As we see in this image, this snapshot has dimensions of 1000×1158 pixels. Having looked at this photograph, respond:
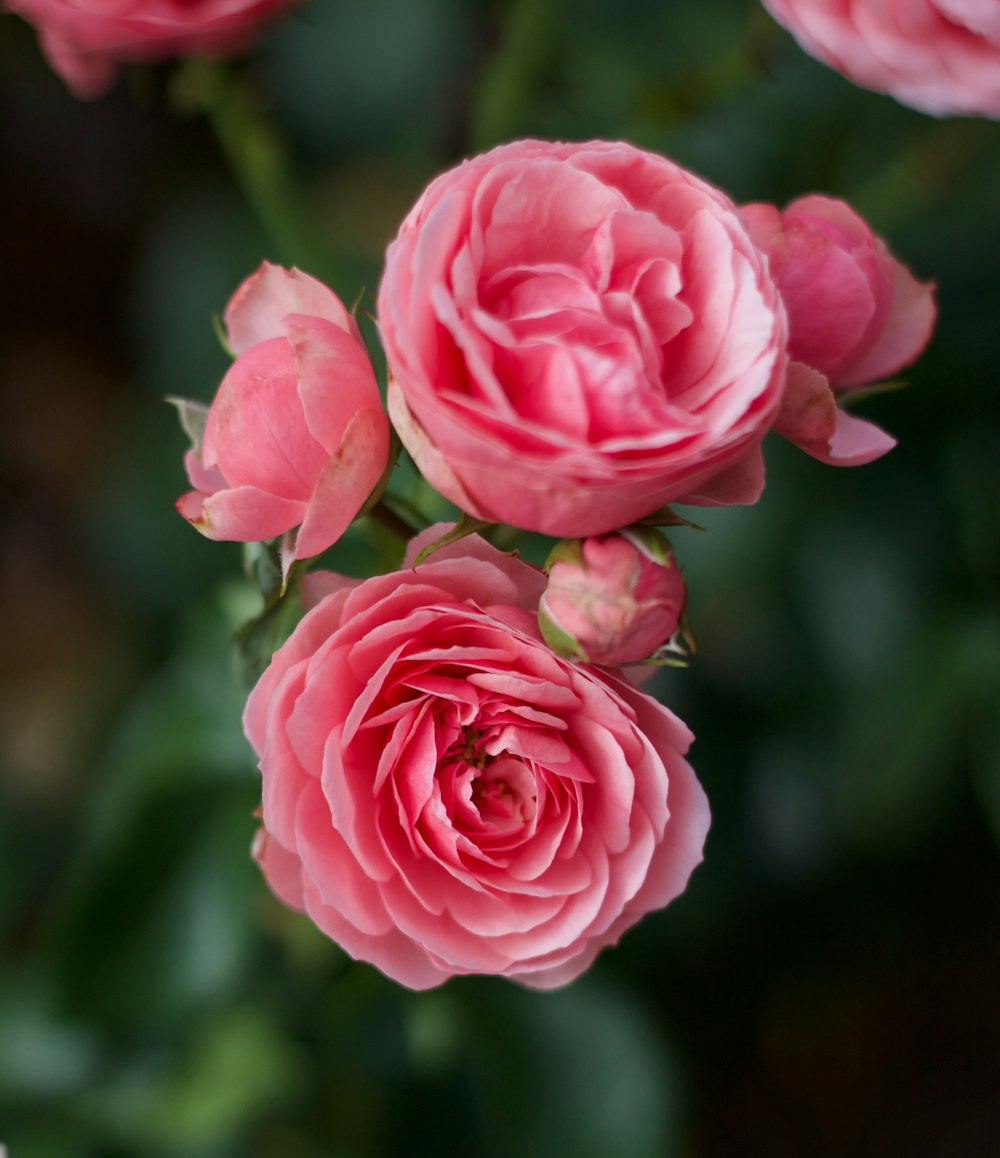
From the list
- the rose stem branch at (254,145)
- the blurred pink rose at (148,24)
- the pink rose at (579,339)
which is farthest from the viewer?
the rose stem branch at (254,145)

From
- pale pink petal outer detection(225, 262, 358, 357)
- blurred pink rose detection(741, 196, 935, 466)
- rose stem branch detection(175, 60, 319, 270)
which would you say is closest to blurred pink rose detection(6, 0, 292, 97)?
rose stem branch detection(175, 60, 319, 270)

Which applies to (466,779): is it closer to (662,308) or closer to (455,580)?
(455,580)

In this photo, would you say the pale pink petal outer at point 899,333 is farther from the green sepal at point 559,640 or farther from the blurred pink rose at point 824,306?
the green sepal at point 559,640

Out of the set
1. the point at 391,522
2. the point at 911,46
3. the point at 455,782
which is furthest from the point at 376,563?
the point at 911,46

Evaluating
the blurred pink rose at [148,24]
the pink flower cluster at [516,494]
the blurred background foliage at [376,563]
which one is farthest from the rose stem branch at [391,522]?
the blurred pink rose at [148,24]

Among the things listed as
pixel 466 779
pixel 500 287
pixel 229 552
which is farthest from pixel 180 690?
pixel 500 287

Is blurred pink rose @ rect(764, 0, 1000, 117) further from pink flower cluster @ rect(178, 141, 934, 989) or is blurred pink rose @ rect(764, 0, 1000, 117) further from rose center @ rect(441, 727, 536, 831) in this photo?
rose center @ rect(441, 727, 536, 831)
